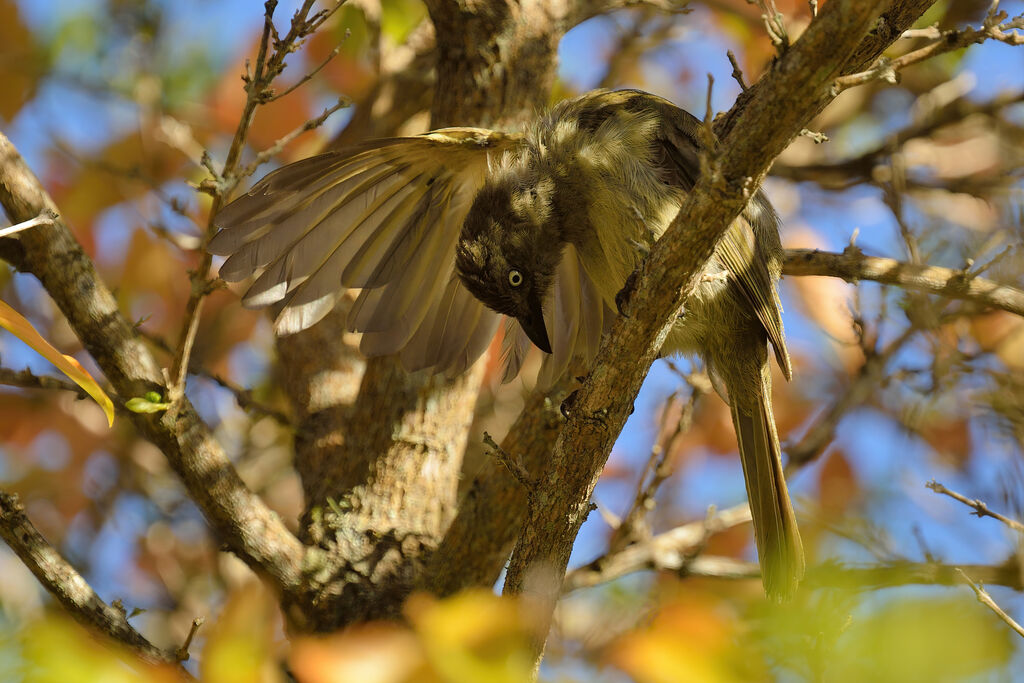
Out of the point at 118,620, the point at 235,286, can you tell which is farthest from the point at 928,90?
the point at 118,620

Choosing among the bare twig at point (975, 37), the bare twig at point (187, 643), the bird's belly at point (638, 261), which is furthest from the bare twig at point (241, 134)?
the bare twig at point (975, 37)

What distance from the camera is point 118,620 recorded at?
7.22ft

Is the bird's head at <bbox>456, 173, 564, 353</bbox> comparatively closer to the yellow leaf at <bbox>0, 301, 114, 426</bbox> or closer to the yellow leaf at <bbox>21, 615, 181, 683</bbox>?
the yellow leaf at <bbox>0, 301, 114, 426</bbox>

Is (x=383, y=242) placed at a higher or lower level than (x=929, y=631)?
higher

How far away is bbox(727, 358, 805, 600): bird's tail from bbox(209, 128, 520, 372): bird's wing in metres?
1.01

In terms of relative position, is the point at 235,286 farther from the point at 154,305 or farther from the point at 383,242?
the point at 383,242

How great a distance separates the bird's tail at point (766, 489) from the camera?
10.1 ft

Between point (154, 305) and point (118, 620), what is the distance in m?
2.53

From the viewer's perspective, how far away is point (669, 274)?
2039 mm

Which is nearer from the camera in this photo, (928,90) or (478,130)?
(478,130)

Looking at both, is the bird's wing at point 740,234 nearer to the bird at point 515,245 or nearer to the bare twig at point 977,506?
the bird at point 515,245

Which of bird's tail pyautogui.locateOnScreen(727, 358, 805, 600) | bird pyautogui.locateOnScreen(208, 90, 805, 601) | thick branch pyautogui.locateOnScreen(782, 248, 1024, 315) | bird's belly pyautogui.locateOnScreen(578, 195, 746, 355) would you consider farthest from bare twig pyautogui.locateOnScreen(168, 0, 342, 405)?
bird's tail pyautogui.locateOnScreen(727, 358, 805, 600)

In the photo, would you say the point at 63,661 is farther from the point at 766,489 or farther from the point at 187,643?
the point at 766,489

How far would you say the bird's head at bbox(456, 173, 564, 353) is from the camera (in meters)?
3.34
